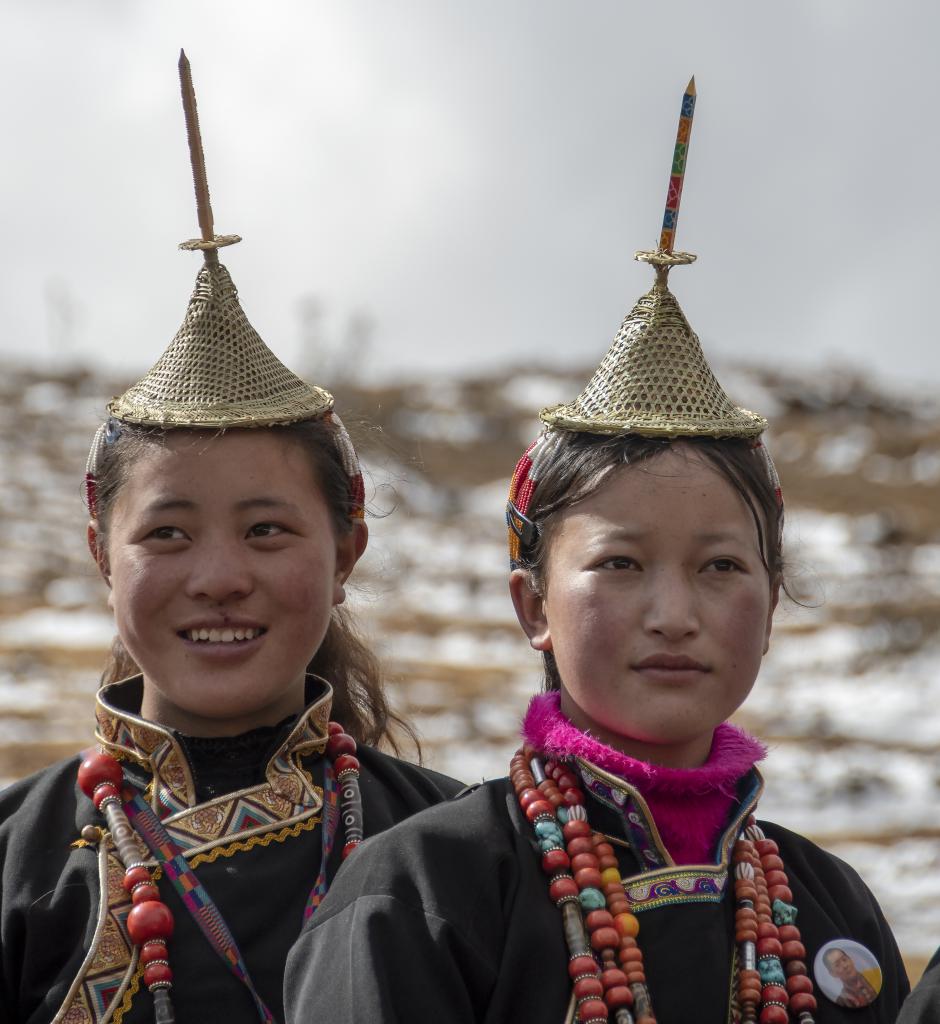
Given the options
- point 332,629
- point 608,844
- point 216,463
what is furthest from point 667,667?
point 332,629

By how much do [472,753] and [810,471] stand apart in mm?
5190

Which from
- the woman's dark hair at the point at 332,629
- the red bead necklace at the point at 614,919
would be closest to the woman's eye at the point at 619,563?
the red bead necklace at the point at 614,919

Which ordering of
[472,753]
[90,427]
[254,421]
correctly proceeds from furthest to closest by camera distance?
[90,427]
[472,753]
[254,421]

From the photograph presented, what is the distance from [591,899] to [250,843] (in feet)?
2.89

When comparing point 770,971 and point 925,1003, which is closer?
point 925,1003

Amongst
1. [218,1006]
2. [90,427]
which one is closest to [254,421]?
[218,1006]

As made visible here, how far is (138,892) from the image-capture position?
353cm

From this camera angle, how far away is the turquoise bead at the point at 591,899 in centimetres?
309

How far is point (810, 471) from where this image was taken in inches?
585

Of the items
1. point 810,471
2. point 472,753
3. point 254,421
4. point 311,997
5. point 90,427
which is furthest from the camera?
point 90,427

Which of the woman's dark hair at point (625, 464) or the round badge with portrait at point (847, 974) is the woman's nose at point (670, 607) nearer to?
the woman's dark hair at point (625, 464)

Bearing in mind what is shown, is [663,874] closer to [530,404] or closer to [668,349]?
[668,349]

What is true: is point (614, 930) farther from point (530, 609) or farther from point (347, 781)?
point (347, 781)

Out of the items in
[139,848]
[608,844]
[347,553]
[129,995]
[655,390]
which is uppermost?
[655,390]
